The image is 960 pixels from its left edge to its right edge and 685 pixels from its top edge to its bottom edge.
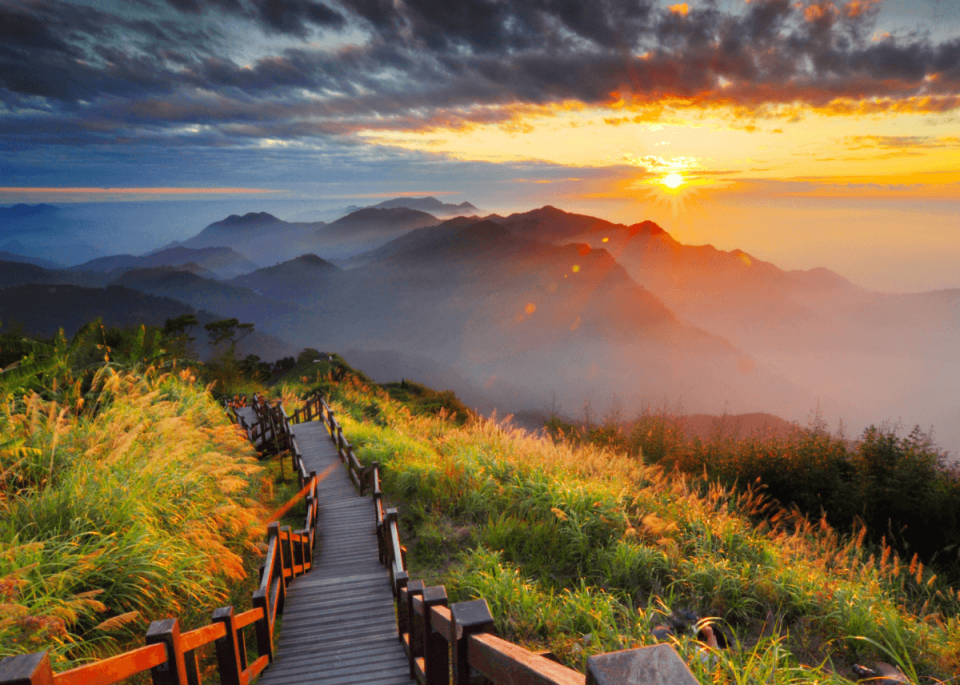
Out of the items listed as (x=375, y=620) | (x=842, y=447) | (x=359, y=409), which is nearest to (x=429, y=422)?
(x=359, y=409)

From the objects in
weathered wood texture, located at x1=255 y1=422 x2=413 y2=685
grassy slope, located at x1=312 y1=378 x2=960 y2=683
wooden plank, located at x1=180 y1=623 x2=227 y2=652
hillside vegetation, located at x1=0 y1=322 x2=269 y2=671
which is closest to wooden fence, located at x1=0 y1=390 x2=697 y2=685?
wooden plank, located at x1=180 y1=623 x2=227 y2=652

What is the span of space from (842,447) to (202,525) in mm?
17092

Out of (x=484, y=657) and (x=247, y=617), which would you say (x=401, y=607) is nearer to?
(x=247, y=617)

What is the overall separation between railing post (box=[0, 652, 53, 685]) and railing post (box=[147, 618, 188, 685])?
115 cm

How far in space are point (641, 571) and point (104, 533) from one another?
6584 millimetres

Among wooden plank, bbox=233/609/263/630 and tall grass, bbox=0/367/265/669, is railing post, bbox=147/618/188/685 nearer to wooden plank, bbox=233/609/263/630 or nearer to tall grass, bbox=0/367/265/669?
tall grass, bbox=0/367/265/669

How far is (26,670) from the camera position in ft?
6.25

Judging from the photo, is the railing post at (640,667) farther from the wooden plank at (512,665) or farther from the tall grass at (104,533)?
the tall grass at (104,533)

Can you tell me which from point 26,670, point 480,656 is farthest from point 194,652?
point 480,656

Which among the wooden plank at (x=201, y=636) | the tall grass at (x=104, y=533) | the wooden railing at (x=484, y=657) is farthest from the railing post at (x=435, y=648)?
the tall grass at (x=104, y=533)

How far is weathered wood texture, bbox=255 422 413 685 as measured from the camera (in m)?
4.88

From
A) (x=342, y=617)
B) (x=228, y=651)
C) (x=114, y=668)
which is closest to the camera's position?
(x=114, y=668)

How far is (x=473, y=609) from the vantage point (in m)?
2.39

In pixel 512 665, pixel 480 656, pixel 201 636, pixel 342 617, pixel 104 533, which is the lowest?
pixel 342 617
